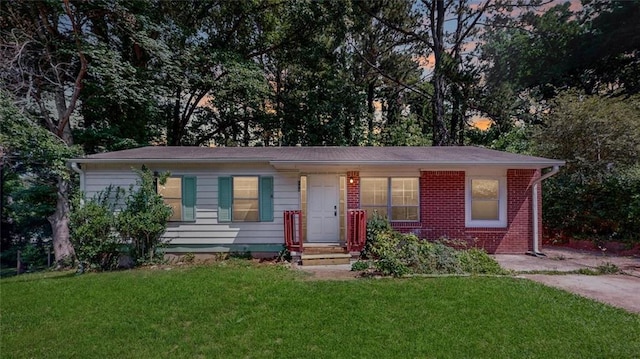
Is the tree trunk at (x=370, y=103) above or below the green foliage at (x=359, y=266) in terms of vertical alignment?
above

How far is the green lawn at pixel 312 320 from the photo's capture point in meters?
3.76

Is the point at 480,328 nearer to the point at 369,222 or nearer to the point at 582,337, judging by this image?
the point at 582,337

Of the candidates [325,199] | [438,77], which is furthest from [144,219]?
[438,77]

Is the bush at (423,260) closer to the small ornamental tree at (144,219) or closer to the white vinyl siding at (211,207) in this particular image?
the white vinyl siding at (211,207)

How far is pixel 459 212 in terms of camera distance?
28.3 ft

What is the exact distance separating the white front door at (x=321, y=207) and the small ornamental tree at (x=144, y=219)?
3754 millimetres

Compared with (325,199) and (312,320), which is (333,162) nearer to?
(325,199)

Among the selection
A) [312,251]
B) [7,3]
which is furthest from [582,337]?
[7,3]

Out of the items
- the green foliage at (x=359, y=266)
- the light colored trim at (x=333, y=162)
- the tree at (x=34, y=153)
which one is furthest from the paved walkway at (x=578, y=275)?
the tree at (x=34, y=153)

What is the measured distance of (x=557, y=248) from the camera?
31.5ft

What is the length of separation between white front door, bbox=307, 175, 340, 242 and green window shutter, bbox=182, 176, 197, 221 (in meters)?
3.20

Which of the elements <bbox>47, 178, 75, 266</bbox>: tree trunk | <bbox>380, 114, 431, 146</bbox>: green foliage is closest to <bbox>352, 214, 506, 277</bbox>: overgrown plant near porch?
<bbox>47, 178, 75, 266</bbox>: tree trunk

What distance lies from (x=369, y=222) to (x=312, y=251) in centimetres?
170

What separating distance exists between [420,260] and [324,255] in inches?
91.6
